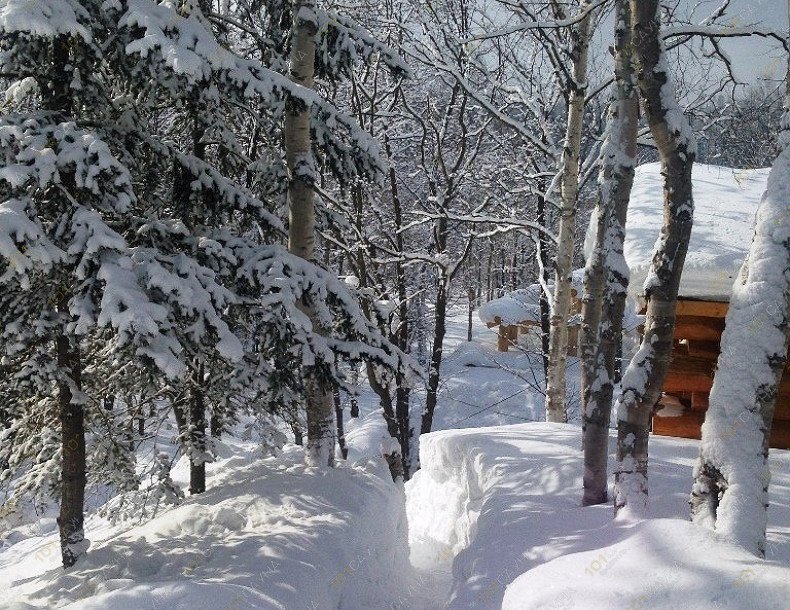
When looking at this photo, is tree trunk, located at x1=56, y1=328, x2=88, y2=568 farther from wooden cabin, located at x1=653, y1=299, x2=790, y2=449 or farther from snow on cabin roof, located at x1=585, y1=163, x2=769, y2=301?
wooden cabin, located at x1=653, y1=299, x2=790, y2=449

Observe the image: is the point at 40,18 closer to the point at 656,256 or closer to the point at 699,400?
the point at 656,256

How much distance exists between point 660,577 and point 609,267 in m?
2.59

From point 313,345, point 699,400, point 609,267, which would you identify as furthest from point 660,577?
point 699,400

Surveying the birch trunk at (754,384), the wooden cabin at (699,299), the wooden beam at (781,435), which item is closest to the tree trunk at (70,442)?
the birch trunk at (754,384)

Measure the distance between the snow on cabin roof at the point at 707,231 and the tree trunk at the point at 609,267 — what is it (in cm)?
28

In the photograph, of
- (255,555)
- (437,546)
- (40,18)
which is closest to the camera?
(40,18)

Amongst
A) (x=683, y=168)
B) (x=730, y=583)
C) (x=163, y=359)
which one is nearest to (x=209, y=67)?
(x=163, y=359)

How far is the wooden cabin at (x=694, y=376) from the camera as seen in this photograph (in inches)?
250

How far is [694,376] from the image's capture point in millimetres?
6648

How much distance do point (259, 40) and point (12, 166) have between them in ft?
12.1

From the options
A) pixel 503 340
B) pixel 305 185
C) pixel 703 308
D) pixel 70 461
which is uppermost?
pixel 305 185

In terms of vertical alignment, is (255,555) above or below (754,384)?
below

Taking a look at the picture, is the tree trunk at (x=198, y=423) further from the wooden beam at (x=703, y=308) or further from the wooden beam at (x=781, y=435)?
the wooden beam at (x=781, y=435)

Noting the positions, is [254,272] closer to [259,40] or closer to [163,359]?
[163,359]
